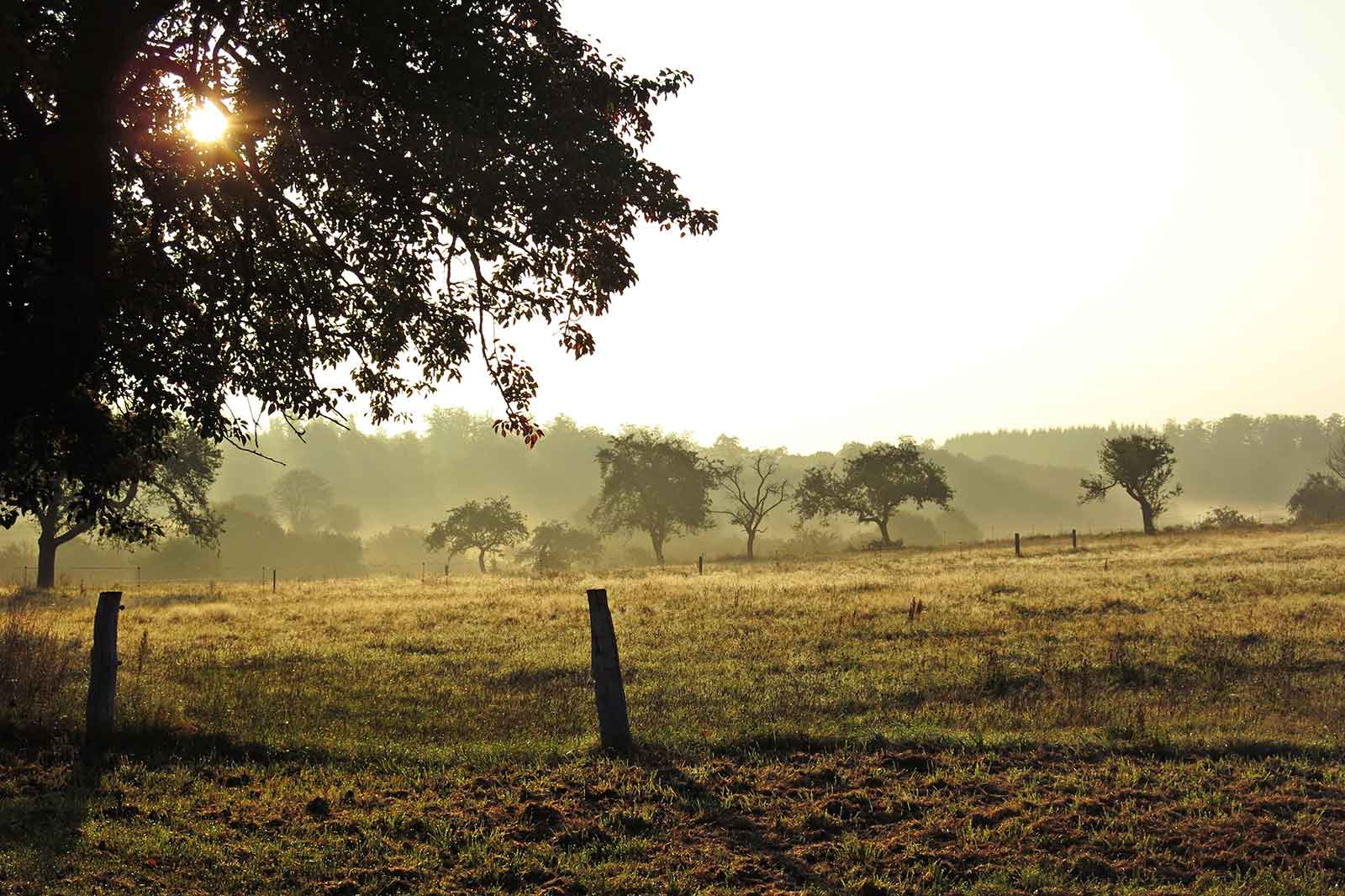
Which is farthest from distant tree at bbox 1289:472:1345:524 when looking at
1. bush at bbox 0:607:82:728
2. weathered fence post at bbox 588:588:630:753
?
bush at bbox 0:607:82:728

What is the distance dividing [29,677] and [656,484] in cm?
6971

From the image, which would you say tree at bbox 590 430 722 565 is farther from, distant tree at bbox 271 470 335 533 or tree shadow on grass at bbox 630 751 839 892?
tree shadow on grass at bbox 630 751 839 892

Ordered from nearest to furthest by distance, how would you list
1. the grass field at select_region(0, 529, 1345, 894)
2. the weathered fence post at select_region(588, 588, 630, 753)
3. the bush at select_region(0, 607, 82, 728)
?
the grass field at select_region(0, 529, 1345, 894)
the weathered fence post at select_region(588, 588, 630, 753)
the bush at select_region(0, 607, 82, 728)

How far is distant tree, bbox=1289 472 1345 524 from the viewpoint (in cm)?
7631

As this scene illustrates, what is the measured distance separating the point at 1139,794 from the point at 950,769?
5.50 ft

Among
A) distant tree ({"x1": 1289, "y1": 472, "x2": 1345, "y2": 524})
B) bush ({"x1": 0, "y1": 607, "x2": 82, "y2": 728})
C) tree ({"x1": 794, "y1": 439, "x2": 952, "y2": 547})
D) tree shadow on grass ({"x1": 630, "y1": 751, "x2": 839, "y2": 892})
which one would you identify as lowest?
tree shadow on grass ({"x1": 630, "y1": 751, "x2": 839, "y2": 892})

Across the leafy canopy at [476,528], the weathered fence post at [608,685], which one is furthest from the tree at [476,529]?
the weathered fence post at [608,685]

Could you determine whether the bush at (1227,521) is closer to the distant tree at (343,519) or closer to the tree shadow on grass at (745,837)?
the tree shadow on grass at (745,837)

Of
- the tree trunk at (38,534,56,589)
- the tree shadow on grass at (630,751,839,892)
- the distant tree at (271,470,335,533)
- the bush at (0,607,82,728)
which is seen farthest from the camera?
the distant tree at (271,470,335,533)

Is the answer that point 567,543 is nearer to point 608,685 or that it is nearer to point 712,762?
point 608,685

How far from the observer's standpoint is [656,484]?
8156 centimetres

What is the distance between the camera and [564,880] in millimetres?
6516

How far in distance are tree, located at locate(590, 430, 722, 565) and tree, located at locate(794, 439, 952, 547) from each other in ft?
29.2

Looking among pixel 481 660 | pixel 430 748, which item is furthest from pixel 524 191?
pixel 481 660
